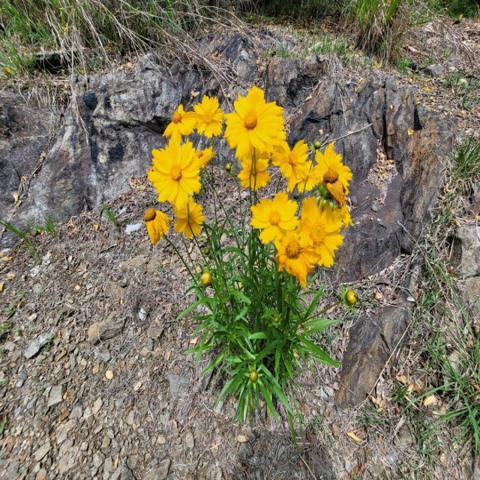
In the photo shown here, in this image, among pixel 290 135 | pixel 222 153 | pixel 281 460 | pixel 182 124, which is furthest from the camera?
pixel 222 153

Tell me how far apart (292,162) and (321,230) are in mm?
329

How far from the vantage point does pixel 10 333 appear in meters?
2.30

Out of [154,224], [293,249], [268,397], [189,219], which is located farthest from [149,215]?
[268,397]

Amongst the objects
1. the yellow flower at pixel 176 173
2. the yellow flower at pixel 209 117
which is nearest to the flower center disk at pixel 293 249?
the yellow flower at pixel 176 173

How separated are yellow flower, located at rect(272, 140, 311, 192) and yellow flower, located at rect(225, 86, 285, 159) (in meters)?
0.16

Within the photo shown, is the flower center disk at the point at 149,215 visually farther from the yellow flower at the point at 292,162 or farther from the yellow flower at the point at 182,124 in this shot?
the yellow flower at the point at 292,162

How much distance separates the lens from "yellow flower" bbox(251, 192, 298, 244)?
3.60 feet

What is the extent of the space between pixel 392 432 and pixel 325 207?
1.40 m

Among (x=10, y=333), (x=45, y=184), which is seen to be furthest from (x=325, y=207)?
(x=45, y=184)

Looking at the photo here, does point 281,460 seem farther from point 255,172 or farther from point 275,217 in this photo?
point 255,172

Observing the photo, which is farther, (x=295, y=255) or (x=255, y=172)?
(x=255, y=172)

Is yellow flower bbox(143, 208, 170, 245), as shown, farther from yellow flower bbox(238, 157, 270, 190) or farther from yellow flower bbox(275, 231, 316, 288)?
yellow flower bbox(275, 231, 316, 288)

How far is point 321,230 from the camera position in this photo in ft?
3.55

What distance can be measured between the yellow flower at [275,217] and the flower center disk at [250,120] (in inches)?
9.5
